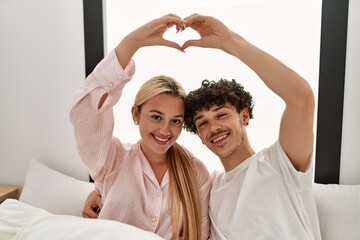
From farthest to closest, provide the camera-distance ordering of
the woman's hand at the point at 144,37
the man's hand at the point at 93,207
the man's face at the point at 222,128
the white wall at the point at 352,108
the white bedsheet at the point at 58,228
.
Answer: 1. the white wall at the point at 352,108
2. the man's hand at the point at 93,207
3. the man's face at the point at 222,128
4. the woman's hand at the point at 144,37
5. the white bedsheet at the point at 58,228

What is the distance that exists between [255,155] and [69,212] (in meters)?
0.93

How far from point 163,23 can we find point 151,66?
648 mm

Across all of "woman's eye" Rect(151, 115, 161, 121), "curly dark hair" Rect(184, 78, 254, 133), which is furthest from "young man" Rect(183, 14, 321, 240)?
"woman's eye" Rect(151, 115, 161, 121)

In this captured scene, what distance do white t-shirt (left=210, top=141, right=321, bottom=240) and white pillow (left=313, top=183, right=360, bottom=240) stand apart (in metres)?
0.25

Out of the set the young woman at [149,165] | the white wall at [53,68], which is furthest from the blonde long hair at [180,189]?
the white wall at [53,68]

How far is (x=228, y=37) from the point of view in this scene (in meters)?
1.21

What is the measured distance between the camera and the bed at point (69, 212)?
1062 mm

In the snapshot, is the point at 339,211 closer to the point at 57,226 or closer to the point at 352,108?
the point at 352,108

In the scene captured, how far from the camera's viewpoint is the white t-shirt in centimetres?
119

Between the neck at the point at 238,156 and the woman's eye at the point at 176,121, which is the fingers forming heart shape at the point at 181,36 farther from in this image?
the neck at the point at 238,156

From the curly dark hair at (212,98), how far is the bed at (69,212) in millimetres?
470

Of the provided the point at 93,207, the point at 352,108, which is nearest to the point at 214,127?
the point at 93,207

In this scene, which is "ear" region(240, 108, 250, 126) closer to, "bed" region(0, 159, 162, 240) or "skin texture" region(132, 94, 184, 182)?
"skin texture" region(132, 94, 184, 182)

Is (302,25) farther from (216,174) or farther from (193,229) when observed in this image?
(193,229)
